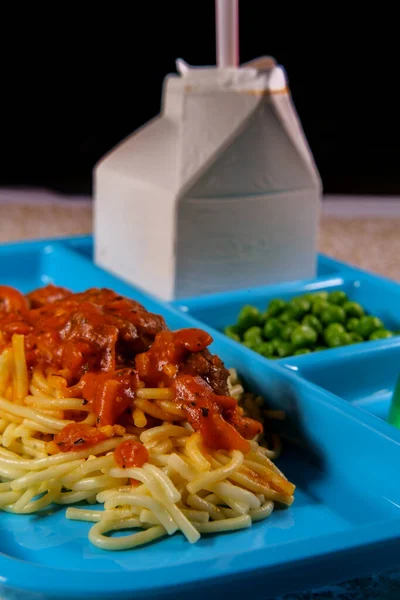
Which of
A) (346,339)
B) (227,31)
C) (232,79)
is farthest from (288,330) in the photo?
(227,31)

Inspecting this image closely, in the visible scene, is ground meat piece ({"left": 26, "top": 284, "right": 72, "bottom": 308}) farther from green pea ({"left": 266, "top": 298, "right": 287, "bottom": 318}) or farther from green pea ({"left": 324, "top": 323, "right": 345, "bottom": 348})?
green pea ({"left": 324, "top": 323, "right": 345, "bottom": 348})

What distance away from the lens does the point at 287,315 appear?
2.57 m

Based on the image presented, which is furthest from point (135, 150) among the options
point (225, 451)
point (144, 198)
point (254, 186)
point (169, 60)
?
point (169, 60)

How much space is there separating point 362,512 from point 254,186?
115 cm

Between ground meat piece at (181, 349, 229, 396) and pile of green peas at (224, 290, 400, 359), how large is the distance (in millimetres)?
540

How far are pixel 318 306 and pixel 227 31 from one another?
77 cm

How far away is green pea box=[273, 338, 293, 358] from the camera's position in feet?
7.96

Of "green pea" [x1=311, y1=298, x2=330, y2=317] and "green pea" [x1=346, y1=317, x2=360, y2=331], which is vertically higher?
"green pea" [x1=311, y1=298, x2=330, y2=317]

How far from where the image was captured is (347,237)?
3791 millimetres

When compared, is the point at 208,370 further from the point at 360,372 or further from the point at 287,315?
the point at 287,315

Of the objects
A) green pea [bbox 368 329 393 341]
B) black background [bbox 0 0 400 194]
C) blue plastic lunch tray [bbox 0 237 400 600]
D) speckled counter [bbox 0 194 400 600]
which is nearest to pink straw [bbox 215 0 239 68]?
blue plastic lunch tray [bbox 0 237 400 600]

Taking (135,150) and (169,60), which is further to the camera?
(169,60)

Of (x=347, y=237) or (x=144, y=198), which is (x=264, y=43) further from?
(x=144, y=198)

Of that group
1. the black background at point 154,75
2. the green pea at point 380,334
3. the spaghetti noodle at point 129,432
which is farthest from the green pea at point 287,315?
the black background at point 154,75
